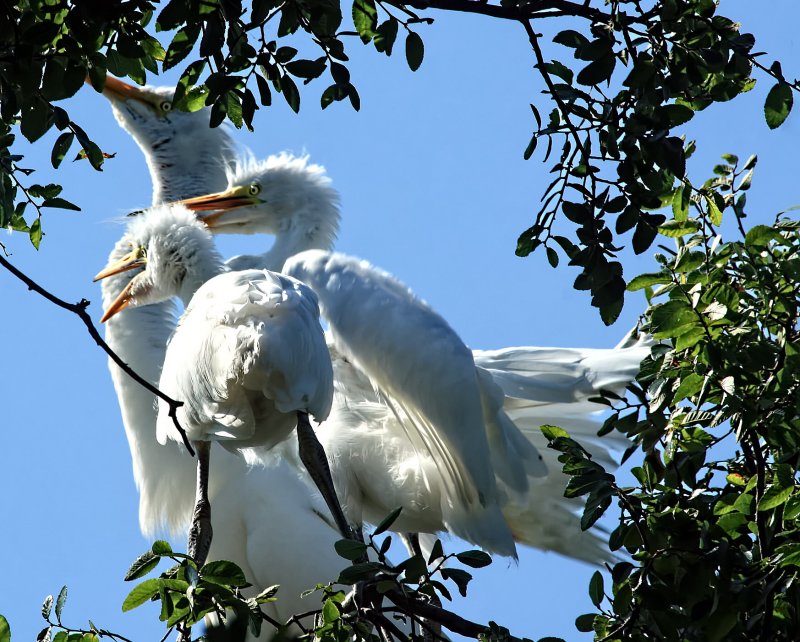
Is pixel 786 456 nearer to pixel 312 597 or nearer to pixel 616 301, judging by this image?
pixel 616 301

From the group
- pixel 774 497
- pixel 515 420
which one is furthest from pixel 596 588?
pixel 515 420

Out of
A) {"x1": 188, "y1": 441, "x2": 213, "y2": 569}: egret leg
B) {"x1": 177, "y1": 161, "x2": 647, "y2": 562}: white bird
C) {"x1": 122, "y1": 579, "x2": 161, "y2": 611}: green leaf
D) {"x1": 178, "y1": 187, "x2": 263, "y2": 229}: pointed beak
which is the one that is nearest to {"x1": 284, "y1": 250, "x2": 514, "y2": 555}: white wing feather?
{"x1": 177, "y1": 161, "x2": 647, "y2": 562}: white bird

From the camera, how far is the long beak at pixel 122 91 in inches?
235

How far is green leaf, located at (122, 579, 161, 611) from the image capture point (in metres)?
1.79

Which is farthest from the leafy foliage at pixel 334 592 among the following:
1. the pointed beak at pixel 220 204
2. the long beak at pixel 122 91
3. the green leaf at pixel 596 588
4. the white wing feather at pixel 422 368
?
the long beak at pixel 122 91

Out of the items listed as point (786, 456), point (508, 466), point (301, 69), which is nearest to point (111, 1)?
point (301, 69)

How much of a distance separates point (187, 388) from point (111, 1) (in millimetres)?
1136

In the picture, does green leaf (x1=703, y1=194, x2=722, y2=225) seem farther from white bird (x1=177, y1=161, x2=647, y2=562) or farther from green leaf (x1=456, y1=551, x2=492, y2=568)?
white bird (x1=177, y1=161, x2=647, y2=562)

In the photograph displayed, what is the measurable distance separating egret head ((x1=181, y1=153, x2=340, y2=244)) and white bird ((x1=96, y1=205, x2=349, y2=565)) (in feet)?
5.99

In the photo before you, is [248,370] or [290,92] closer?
[290,92]

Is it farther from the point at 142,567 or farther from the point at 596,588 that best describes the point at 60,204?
the point at 596,588

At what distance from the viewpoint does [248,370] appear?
2607 millimetres

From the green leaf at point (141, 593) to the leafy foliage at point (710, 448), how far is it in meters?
0.68

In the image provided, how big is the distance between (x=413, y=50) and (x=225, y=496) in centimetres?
225
